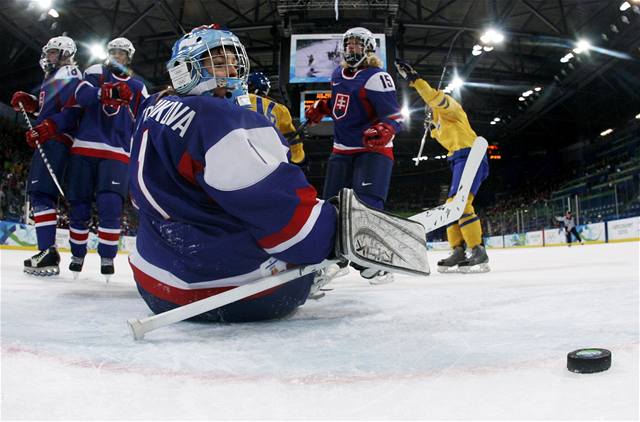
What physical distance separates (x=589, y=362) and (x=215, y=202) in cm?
90

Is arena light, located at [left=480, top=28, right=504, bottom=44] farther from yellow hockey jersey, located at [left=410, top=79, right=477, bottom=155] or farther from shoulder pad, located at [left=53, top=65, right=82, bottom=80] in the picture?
shoulder pad, located at [left=53, top=65, right=82, bottom=80]

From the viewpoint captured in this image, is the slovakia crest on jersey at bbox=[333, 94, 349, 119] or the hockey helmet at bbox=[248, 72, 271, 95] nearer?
the slovakia crest on jersey at bbox=[333, 94, 349, 119]

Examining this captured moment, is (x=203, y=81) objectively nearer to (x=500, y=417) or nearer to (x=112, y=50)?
(x=500, y=417)

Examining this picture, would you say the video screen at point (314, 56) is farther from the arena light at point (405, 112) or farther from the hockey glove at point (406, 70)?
the hockey glove at point (406, 70)

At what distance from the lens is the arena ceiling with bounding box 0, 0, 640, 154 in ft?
31.3

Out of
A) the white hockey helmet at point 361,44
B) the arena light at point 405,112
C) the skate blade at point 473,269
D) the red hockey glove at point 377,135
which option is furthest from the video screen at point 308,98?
the red hockey glove at point 377,135

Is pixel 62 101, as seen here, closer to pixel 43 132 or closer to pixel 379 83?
pixel 43 132

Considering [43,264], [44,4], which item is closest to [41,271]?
[43,264]

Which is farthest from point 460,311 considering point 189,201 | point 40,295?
point 40,295

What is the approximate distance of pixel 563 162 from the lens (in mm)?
21359

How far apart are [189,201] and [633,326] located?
1175 mm

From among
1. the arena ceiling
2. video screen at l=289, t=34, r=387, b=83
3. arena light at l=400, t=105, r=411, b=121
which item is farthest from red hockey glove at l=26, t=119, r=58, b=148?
the arena ceiling

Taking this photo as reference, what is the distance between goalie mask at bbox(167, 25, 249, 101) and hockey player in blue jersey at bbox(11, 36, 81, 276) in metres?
1.87

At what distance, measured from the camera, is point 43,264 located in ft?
9.78
